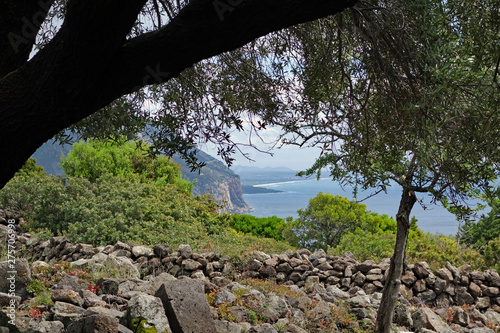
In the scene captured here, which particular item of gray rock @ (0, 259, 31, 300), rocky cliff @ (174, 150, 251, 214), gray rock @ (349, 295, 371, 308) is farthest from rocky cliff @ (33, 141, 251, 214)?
gray rock @ (0, 259, 31, 300)

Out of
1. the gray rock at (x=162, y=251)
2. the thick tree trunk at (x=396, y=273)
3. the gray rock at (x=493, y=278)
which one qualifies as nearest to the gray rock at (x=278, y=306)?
the thick tree trunk at (x=396, y=273)

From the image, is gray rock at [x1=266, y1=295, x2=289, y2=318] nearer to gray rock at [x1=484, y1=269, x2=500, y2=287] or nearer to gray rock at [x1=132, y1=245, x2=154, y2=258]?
gray rock at [x1=132, y1=245, x2=154, y2=258]

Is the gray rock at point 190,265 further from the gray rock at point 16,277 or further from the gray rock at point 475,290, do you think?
the gray rock at point 475,290

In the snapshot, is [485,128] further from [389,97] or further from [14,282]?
[14,282]

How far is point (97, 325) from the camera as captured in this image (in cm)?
359

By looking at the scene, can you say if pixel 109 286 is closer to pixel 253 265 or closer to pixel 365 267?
pixel 253 265

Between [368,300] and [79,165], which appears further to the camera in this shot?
[79,165]

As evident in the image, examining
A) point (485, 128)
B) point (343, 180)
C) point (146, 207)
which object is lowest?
point (146, 207)

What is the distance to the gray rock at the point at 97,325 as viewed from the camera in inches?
141

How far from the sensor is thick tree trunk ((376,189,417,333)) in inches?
220

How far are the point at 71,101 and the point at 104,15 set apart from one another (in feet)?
1.64

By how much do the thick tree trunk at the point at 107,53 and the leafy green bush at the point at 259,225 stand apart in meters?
10.5

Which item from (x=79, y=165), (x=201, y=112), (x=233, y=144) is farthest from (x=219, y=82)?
(x=79, y=165)

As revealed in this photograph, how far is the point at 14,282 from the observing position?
5199 millimetres
